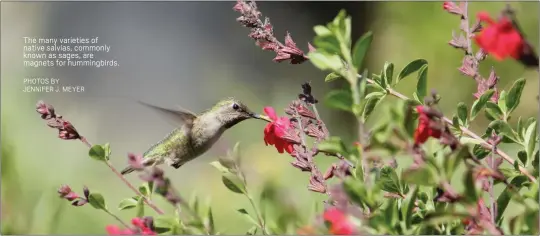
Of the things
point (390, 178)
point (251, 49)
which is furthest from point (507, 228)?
point (251, 49)

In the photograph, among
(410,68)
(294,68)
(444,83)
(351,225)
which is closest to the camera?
(351,225)

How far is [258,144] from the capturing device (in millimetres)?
5137

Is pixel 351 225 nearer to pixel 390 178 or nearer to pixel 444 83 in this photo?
pixel 390 178

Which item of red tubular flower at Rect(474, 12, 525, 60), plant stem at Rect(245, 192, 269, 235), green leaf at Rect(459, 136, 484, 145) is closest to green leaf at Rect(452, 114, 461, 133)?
green leaf at Rect(459, 136, 484, 145)

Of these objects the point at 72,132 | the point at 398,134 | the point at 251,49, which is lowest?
the point at 251,49

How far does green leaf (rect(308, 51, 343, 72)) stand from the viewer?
3.10 ft

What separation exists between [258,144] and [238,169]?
4.04 meters

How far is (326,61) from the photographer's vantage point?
96 centimetres

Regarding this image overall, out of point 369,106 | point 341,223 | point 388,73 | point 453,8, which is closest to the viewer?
point 341,223

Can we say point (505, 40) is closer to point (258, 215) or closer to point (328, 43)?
point (328, 43)

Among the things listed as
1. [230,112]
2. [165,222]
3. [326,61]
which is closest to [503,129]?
[326,61]

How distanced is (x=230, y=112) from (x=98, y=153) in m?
1.09

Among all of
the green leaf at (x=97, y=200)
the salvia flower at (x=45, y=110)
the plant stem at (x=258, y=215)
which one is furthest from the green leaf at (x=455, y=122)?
the salvia flower at (x=45, y=110)

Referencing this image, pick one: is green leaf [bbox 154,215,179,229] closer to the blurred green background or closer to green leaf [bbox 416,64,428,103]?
green leaf [bbox 416,64,428,103]
